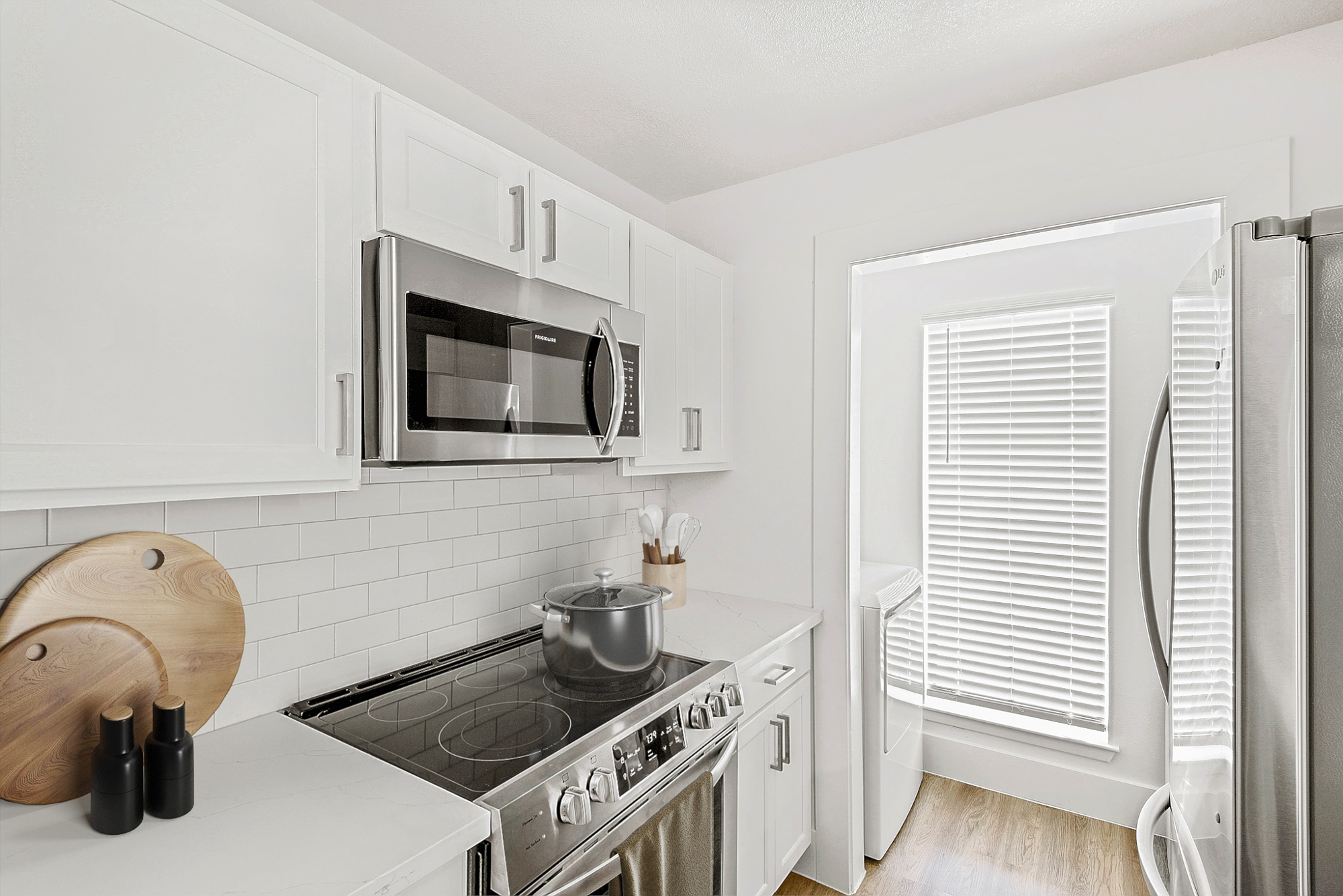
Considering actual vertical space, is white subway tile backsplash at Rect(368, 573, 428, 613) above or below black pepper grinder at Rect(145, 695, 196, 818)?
above

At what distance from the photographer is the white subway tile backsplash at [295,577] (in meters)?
1.39

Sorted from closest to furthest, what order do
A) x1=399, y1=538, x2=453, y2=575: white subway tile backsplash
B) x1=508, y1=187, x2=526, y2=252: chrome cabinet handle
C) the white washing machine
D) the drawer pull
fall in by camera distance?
1. x1=508, y1=187, x2=526, y2=252: chrome cabinet handle
2. x1=399, y1=538, x2=453, y2=575: white subway tile backsplash
3. the drawer pull
4. the white washing machine

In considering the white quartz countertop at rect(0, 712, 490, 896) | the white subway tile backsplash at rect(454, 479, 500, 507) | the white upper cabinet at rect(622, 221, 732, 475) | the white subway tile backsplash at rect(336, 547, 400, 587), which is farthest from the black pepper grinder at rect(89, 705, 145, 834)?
the white upper cabinet at rect(622, 221, 732, 475)

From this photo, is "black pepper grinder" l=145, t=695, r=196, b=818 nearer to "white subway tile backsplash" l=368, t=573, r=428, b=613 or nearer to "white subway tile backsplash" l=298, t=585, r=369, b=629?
"white subway tile backsplash" l=298, t=585, r=369, b=629

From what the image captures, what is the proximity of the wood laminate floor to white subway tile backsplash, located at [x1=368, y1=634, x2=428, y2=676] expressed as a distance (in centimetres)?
150

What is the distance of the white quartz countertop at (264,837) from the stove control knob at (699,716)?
24.1 inches

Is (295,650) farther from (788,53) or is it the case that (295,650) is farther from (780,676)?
(788,53)

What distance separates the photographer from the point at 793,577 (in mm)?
2352

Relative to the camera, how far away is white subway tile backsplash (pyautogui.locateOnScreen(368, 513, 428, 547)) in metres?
1.61

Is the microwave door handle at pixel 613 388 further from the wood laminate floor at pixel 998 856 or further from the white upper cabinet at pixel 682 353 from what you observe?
Answer: the wood laminate floor at pixel 998 856

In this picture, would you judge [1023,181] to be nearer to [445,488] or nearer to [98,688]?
[445,488]

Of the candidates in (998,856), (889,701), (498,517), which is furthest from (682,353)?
(998,856)

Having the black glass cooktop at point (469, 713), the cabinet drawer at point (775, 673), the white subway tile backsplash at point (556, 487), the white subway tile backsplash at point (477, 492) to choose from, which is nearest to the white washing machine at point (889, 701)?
the cabinet drawer at point (775, 673)

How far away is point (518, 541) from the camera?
2008mm
